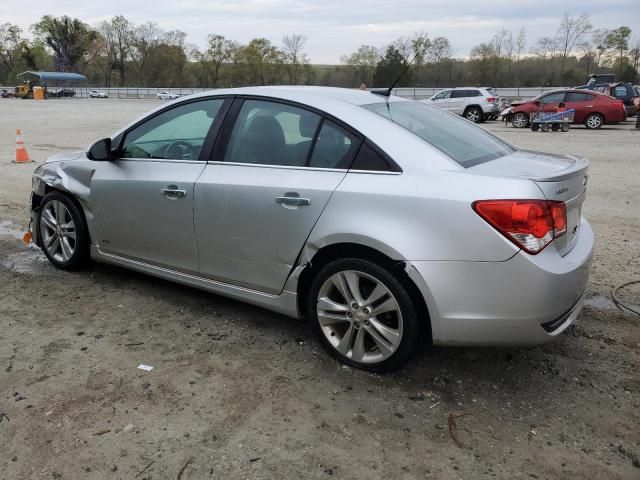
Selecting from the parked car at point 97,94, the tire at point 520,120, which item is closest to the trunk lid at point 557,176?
the tire at point 520,120

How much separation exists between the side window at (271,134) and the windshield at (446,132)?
1.41 ft

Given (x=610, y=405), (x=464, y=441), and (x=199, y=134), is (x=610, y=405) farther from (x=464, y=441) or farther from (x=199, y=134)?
(x=199, y=134)

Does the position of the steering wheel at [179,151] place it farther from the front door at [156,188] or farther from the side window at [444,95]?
the side window at [444,95]

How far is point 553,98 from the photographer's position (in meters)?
21.1

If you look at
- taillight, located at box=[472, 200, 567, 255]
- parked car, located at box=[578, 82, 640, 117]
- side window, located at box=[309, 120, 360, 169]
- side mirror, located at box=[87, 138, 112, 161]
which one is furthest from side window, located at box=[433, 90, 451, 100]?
taillight, located at box=[472, 200, 567, 255]

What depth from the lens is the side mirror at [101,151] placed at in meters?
4.32

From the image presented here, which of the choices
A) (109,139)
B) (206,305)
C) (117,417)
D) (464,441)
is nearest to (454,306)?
(464,441)

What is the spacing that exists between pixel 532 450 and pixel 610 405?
2.17 ft

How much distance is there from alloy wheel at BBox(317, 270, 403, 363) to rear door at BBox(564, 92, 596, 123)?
2027cm

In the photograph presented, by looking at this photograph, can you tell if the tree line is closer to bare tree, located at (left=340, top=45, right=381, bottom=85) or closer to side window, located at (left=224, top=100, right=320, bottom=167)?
bare tree, located at (left=340, top=45, right=381, bottom=85)

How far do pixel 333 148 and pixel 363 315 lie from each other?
0.99 metres

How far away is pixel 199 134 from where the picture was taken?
398 centimetres

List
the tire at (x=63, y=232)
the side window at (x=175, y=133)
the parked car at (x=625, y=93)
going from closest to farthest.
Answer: the side window at (x=175, y=133), the tire at (x=63, y=232), the parked car at (x=625, y=93)

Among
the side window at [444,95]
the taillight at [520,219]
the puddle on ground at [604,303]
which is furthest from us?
the side window at [444,95]
